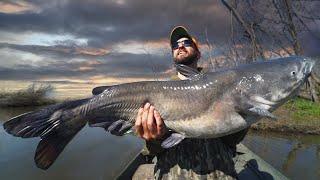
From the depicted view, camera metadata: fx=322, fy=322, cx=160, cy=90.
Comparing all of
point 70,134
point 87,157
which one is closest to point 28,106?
point 87,157

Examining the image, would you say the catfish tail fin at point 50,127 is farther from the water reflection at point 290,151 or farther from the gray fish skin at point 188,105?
the water reflection at point 290,151

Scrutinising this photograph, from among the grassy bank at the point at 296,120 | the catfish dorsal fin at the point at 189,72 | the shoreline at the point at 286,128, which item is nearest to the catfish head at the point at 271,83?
the catfish dorsal fin at the point at 189,72

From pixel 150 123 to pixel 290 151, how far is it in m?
10.1

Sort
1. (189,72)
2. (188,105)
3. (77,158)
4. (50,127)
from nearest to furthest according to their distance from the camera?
1. (50,127)
2. (188,105)
3. (189,72)
4. (77,158)

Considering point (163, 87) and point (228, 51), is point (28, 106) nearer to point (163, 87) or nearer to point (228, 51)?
point (228, 51)

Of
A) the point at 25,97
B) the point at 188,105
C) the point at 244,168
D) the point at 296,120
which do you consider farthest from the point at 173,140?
the point at 25,97

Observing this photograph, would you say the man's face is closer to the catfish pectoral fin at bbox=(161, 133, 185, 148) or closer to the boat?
the catfish pectoral fin at bbox=(161, 133, 185, 148)

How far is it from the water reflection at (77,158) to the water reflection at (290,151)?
495cm

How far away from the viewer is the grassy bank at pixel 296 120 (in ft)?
45.4

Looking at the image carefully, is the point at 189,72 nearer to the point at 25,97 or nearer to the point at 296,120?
the point at 296,120

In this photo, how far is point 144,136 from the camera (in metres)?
3.58

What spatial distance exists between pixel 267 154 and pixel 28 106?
21.5 m

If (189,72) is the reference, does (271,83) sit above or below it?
below

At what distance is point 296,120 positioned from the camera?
1487cm
